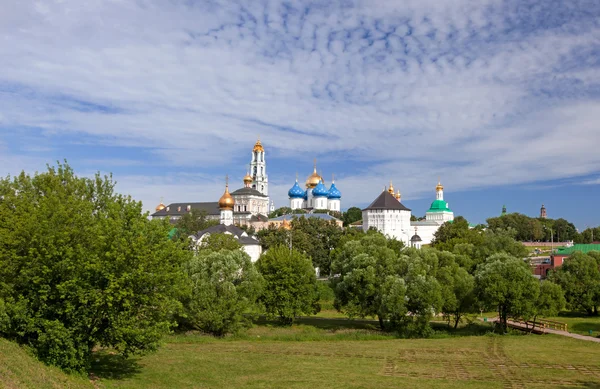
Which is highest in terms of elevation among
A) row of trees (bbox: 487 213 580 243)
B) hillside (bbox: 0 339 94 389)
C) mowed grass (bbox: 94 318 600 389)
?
row of trees (bbox: 487 213 580 243)

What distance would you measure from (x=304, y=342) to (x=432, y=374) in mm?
11113

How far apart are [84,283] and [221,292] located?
608 inches

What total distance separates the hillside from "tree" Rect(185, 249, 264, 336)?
13.2 m

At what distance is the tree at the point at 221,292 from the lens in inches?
1312

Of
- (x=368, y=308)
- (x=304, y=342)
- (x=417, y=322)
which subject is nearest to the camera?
(x=304, y=342)

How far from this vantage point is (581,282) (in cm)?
4462

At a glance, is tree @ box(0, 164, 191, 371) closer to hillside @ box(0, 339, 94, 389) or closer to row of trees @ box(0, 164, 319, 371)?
row of trees @ box(0, 164, 319, 371)

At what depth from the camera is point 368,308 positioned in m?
38.1

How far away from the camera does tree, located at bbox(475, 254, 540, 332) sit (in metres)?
34.5

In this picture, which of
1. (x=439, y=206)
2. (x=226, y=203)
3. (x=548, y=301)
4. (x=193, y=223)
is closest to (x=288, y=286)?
(x=548, y=301)

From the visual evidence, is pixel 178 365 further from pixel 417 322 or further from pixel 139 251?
pixel 417 322

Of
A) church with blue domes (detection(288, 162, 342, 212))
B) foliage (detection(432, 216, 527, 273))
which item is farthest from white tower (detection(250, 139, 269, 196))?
foliage (detection(432, 216, 527, 273))

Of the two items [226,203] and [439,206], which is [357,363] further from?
[439,206]

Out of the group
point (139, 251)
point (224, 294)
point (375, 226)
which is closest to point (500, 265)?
point (224, 294)
